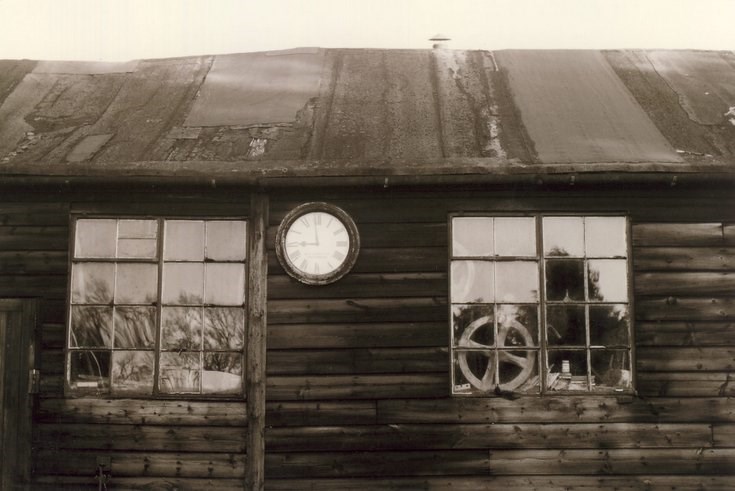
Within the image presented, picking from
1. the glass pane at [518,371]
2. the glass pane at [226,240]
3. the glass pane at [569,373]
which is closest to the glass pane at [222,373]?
the glass pane at [226,240]

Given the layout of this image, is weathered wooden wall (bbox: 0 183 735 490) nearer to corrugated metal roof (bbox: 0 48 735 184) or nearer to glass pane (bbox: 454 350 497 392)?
glass pane (bbox: 454 350 497 392)

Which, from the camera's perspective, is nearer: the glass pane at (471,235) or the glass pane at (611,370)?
the glass pane at (611,370)

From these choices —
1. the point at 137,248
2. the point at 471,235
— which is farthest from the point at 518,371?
the point at 137,248

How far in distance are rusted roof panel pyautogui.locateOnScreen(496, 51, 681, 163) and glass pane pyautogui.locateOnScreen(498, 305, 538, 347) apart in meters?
1.45

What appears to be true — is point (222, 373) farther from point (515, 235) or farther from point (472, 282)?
point (515, 235)

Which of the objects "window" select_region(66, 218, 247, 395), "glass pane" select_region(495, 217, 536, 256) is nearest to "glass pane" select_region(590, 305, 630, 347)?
"glass pane" select_region(495, 217, 536, 256)

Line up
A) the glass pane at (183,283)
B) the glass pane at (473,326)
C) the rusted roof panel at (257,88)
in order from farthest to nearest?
the rusted roof panel at (257,88) < the glass pane at (183,283) < the glass pane at (473,326)

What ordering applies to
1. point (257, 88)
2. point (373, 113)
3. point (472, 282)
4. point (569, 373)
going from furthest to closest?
1. point (257, 88)
2. point (373, 113)
3. point (472, 282)
4. point (569, 373)

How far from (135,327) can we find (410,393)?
8.91ft

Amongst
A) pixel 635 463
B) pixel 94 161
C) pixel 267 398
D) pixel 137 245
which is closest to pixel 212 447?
pixel 267 398

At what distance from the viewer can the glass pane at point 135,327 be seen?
6664 mm

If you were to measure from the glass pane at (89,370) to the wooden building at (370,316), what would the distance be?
19 millimetres

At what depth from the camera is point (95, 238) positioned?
22.2 ft

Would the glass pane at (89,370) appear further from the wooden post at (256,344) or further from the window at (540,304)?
the window at (540,304)
